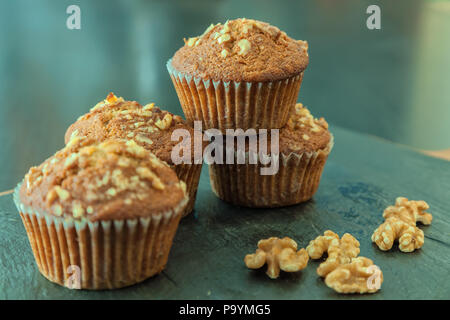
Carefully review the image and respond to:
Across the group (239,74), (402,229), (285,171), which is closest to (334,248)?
(402,229)

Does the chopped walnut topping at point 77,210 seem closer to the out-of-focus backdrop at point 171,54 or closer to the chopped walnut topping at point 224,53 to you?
the chopped walnut topping at point 224,53

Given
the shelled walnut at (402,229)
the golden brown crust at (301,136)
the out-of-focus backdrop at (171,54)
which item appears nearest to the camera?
the shelled walnut at (402,229)

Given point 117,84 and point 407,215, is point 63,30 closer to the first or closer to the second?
point 117,84

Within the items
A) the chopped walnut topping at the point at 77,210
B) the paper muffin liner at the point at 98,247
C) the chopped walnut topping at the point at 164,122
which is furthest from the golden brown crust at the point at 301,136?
the chopped walnut topping at the point at 77,210

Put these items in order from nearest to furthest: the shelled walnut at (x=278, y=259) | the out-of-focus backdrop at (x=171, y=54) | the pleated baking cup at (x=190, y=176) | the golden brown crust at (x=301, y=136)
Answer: the shelled walnut at (x=278, y=259) < the pleated baking cup at (x=190, y=176) < the golden brown crust at (x=301, y=136) < the out-of-focus backdrop at (x=171, y=54)

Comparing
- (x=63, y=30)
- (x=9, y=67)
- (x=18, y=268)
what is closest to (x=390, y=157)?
(x=18, y=268)
